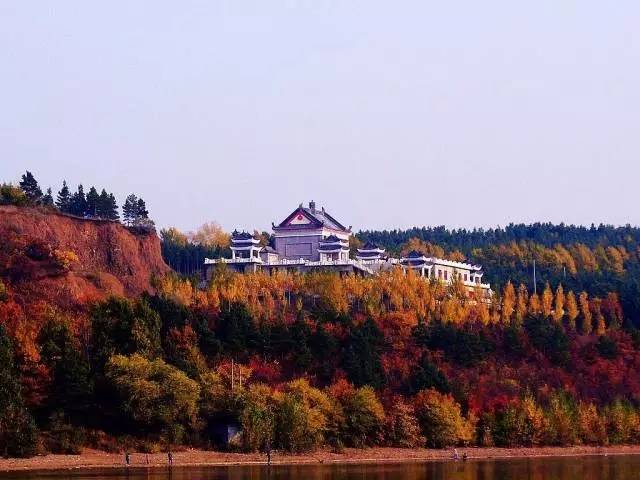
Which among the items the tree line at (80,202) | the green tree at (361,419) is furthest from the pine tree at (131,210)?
the green tree at (361,419)

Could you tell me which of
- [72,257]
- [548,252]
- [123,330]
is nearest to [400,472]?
[123,330]

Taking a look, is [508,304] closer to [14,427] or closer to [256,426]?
[256,426]

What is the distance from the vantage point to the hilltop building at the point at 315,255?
102 meters

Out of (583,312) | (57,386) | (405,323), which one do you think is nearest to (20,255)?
(57,386)

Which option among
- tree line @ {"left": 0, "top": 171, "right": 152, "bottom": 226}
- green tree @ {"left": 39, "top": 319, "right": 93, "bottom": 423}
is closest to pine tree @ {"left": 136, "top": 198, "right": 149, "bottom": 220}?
tree line @ {"left": 0, "top": 171, "right": 152, "bottom": 226}

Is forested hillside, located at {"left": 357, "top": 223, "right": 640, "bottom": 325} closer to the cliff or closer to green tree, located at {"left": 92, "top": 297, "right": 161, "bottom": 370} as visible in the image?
the cliff

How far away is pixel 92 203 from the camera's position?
319ft

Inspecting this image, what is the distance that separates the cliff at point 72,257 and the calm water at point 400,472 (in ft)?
71.8

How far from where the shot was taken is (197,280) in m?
94.2

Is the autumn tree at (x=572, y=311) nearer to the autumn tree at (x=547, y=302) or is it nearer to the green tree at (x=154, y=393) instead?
the autumn tree at (x=547, y=302)

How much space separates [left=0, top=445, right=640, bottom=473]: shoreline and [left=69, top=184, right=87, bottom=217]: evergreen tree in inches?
1349

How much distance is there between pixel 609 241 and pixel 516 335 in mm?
74250

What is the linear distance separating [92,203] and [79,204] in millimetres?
992

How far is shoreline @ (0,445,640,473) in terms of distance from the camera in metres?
61.9
